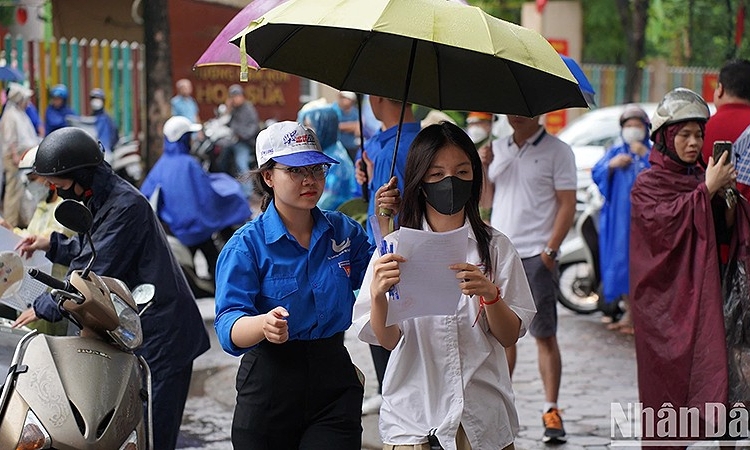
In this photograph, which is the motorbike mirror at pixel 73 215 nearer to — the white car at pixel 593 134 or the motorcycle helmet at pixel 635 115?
the motorcycle helmet at pixel 635 115

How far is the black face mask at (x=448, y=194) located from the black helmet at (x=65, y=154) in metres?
1.71

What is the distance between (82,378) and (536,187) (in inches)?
142

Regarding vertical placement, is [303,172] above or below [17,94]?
below

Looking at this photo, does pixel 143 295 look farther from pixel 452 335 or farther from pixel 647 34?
pixel 647 34

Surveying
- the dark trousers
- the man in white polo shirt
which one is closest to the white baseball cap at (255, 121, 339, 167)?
the dark trousers

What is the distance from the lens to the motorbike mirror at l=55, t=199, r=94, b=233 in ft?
13.1

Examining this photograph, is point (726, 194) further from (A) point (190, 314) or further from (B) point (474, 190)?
(A) point (190, 314)

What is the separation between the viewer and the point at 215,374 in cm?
834

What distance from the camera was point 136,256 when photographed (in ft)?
16.0

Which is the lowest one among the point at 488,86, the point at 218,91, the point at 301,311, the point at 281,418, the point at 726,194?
the point at 281,418

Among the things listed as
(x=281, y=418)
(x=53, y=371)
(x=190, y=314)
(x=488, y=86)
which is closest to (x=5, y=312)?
(x=190, y=314)

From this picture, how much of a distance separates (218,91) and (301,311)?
17.3 meters

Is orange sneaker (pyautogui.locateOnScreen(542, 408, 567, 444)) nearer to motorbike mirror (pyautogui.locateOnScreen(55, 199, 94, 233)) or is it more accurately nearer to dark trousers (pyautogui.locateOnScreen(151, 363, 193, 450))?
dark trousers (pyautogui.locateOnScreen(151, 363, 193, 450))

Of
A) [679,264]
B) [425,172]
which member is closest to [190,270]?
[679,264]
